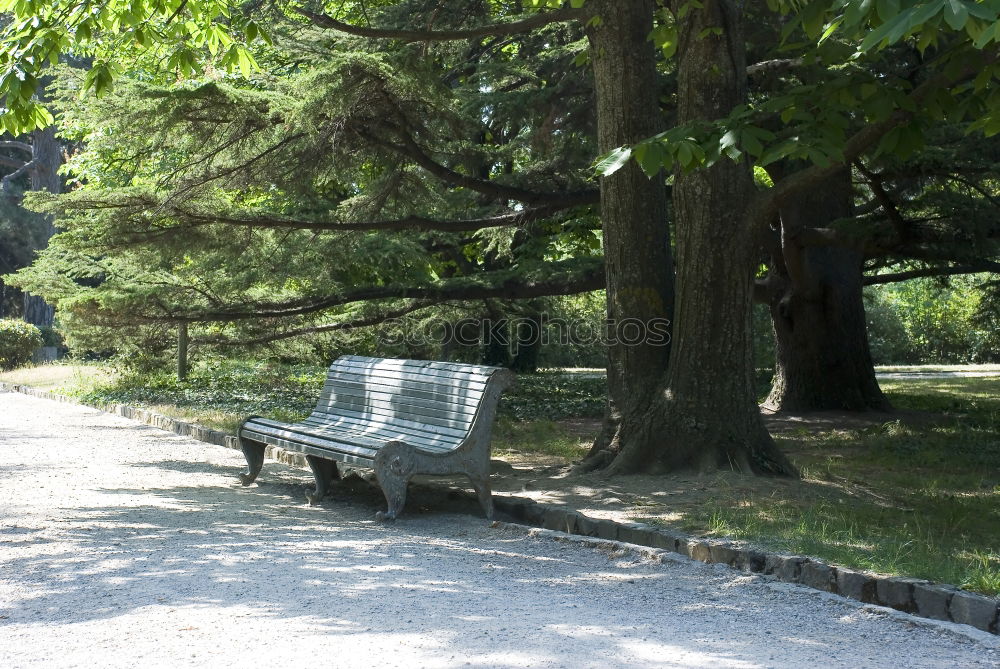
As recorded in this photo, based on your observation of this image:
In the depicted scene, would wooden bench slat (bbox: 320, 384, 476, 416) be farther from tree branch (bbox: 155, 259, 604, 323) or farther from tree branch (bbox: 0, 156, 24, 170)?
tree branch (bbox: 0, 156, 24, 170)

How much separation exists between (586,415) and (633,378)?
5.53 meters

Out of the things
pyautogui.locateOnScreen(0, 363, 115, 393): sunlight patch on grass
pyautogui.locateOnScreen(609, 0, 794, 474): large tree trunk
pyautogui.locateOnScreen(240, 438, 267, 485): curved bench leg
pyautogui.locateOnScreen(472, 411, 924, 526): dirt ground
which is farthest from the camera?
pyautogui.locateOnScreen(0, 363, 115, 393): sunlight patch on grass

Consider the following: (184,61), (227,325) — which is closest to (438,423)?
(184,61)

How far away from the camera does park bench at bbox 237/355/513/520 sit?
7.04 metres

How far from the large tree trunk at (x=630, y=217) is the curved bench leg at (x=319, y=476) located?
2.35m

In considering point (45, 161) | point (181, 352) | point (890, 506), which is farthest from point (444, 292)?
point (45, 161)

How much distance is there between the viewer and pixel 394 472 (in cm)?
698

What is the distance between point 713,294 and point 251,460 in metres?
4.28

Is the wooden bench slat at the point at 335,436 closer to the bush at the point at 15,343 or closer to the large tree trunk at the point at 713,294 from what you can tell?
the large tree trunk at the point at 713,294

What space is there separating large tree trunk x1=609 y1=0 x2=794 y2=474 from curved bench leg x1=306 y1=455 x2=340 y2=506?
7.93 feet

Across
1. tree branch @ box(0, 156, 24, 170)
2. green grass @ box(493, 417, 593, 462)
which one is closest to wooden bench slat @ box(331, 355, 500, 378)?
green grass @ box(493, 417, 593, 462)

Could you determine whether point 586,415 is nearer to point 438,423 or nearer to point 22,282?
point 438,423

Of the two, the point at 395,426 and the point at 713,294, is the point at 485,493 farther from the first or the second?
the point at 713,294

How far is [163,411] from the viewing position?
14.0 m
